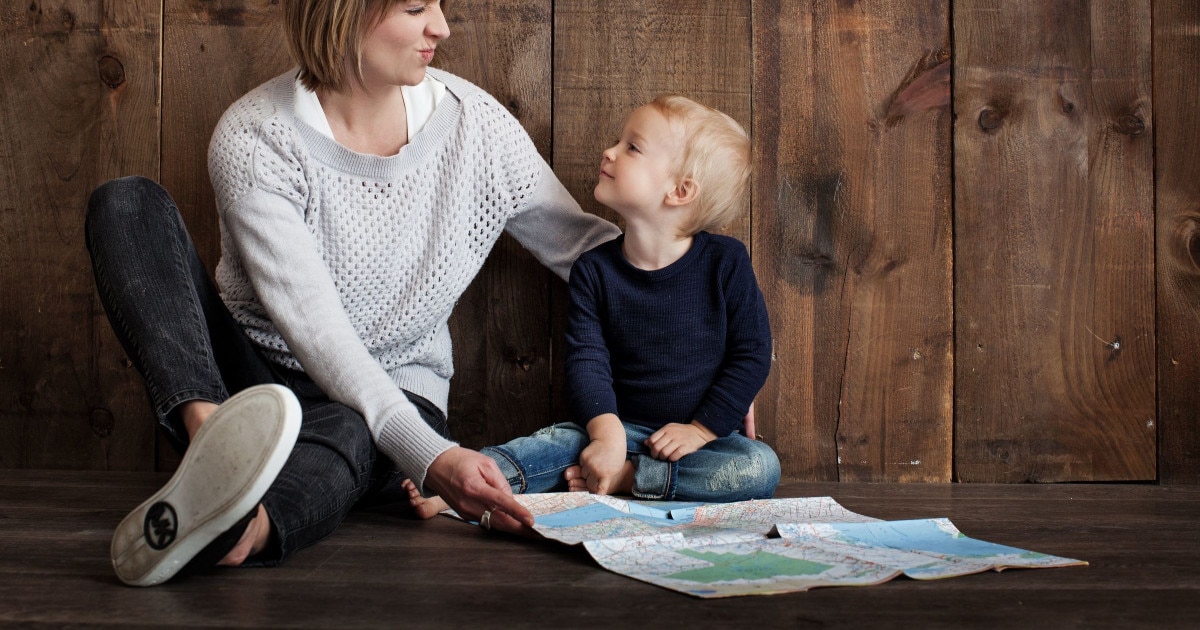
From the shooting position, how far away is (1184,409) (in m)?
1.49

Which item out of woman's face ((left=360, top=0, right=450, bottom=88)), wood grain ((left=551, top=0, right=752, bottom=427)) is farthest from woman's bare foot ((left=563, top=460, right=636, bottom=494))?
woman's face ((left=360, top=0, right=450, bottom=88))

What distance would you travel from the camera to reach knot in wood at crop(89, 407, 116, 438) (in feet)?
4.95

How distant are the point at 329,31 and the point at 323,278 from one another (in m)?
0.32

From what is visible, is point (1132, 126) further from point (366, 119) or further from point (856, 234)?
point (366, 119)

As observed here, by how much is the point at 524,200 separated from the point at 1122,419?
1.01 m

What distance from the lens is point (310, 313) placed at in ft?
3.59

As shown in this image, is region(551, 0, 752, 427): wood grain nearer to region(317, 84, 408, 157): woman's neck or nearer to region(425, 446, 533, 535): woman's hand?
region(317, 84, 408, 157): woman's neck

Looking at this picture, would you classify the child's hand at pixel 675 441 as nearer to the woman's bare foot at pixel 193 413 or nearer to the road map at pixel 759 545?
the road map at pixel 759 545

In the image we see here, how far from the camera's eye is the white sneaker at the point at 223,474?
0.76 m

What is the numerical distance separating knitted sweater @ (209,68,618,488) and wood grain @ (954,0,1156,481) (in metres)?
0.61

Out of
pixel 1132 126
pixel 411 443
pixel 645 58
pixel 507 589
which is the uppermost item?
pixel 645 58

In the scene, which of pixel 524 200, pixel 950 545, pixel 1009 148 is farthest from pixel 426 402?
pixel 1009 148

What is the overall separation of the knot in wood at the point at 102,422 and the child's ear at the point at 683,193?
0.96 metres

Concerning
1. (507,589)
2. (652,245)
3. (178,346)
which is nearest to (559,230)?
(652,245)
